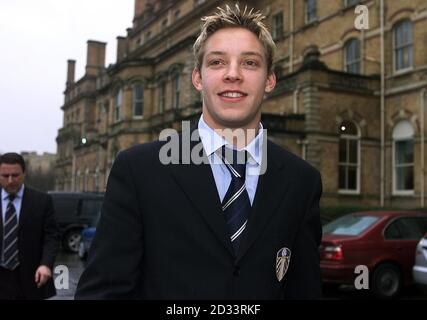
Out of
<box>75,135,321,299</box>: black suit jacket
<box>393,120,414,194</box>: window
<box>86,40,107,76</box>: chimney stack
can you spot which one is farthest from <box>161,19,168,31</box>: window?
<box>75,135,321,299</box>: black suit jacket

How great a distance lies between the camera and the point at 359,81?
23859mm

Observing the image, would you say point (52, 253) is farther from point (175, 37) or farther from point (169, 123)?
point (175, 37)

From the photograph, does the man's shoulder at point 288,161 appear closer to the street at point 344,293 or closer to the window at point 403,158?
the street at point 344,293

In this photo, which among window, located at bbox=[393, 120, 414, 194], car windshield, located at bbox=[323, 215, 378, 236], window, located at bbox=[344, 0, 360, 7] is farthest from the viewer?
window, located at bbox=[344, 0, 360, 7]

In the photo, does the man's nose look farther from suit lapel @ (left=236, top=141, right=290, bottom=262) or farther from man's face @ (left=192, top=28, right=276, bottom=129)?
suit lapel @ (left=236, top=141, right=290, bottom=262)

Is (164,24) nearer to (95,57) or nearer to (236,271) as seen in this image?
(95,57)

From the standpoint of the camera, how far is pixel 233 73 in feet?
6.72

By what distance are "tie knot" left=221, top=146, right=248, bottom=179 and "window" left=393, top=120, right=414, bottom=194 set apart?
22.2 m

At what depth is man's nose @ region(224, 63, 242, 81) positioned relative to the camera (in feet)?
6.72

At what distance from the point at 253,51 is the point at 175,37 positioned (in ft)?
140

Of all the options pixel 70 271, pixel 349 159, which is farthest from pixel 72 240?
pixel 349 159

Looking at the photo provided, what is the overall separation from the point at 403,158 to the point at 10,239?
2126 cm

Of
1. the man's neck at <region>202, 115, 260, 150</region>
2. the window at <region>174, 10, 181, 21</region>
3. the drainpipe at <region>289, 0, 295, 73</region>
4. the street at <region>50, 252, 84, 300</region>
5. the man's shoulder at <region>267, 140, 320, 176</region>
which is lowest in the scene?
the street at <region>50, 252, 84, 300</region>
